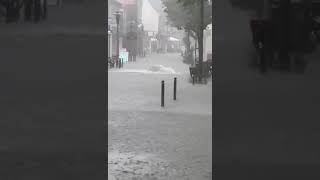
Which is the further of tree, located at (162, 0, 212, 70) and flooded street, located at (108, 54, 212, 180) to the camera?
tree, located at (162, 0, 212, 70)

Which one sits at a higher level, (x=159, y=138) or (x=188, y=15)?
(x=188, y=15)

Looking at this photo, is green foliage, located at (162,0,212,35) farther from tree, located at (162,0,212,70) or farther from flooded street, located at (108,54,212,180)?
flooded street, located at (108,54,212,180)

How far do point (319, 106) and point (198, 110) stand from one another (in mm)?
9909

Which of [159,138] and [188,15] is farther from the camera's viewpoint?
[188,15]
